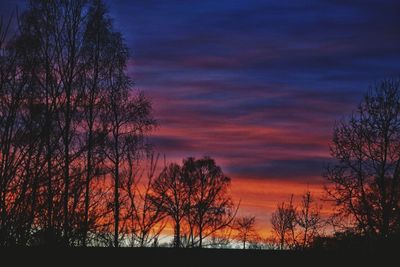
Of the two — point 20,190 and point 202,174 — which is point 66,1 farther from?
point 202,174

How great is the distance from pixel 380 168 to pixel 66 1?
1973cm

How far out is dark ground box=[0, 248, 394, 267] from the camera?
7.14 metres

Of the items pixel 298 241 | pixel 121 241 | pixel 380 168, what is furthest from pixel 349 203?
pixel 121 241

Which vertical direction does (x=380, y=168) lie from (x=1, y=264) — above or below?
above

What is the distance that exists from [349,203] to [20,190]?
29984 millimetres

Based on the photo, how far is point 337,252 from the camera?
1339cm

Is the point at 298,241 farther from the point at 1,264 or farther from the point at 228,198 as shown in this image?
the point at 228,198

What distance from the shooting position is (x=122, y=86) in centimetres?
3034

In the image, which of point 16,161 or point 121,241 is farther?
point 121,241

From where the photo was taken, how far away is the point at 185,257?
35.4 feet

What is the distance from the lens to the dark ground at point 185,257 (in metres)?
7.14

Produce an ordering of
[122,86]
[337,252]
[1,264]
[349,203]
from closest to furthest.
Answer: [1,264] < [337,252] < [122,86] < [349,203]

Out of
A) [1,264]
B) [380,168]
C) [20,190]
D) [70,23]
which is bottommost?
[1,264]

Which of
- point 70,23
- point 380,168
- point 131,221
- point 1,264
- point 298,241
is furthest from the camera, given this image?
point 380,168
